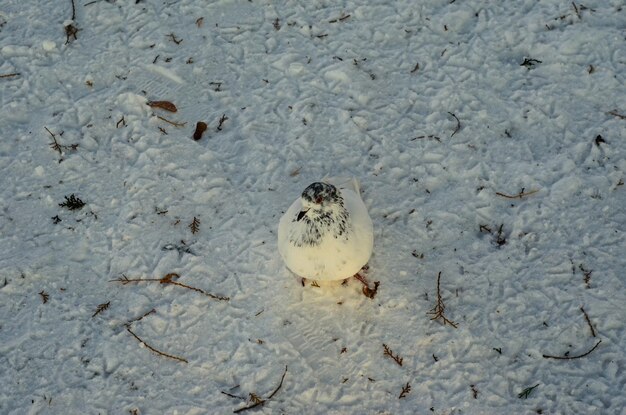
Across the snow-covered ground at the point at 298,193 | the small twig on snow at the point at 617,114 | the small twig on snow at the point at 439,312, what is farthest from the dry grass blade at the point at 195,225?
the small twig on snow at the point at 617,114

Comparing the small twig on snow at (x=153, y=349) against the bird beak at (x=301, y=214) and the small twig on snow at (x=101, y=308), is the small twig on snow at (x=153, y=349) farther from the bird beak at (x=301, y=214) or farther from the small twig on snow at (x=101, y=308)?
the bird beak at (x=301, y=214)

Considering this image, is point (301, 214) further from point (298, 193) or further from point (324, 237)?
point (298, 193)

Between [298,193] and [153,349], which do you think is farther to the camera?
[298,193]

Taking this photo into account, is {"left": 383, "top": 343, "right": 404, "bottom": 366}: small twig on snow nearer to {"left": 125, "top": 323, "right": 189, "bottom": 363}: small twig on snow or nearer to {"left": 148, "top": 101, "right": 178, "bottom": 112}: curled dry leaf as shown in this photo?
{"left": 125, "top": 323, "right": 189, "bottom": 363}: small twig on snow

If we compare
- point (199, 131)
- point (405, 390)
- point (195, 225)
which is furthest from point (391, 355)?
point (199, 131)

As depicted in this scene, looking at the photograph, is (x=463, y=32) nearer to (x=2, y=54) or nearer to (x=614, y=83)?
(x=614, y=83)
